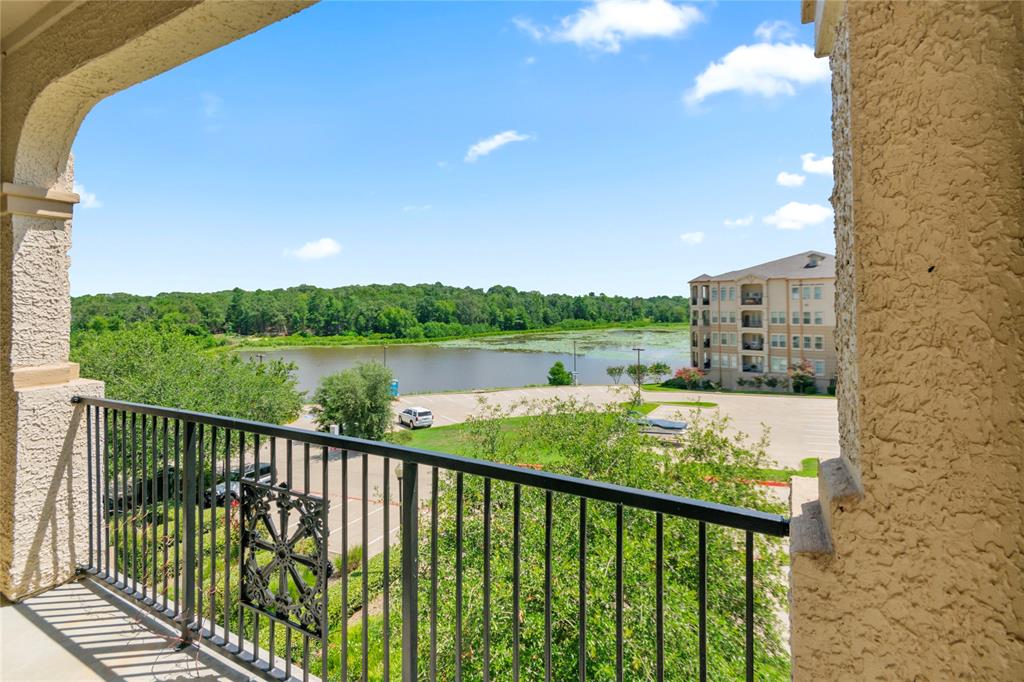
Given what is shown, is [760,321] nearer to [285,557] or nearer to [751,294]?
[751,294]

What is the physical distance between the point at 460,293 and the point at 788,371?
64.0 ft

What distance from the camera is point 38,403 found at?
2217 mm

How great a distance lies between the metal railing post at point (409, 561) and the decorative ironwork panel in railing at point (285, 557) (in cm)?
28

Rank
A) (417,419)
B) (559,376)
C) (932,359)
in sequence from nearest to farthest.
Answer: (932,359) → (417,419) → (559,376)

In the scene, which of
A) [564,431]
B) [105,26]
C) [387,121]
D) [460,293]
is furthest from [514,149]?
[105,26]

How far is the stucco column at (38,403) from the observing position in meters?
2.16

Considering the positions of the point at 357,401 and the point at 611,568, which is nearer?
the point at 611,568

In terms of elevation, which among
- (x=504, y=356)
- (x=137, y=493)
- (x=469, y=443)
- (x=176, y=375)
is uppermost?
(x=137, y=493)

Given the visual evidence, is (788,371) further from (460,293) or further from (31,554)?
(31,554)

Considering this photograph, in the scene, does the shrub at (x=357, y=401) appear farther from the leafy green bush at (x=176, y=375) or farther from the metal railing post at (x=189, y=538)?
the metal railing post at (x=189, y=538)

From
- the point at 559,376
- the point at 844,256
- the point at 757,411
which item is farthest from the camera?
the point at 559,376

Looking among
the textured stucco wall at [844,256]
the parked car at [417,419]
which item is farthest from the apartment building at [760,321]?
Answer: the textured stucco wall at [844,256]

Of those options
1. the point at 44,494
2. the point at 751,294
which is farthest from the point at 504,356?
the point at 44,494

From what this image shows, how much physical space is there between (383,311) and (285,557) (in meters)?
28.6
